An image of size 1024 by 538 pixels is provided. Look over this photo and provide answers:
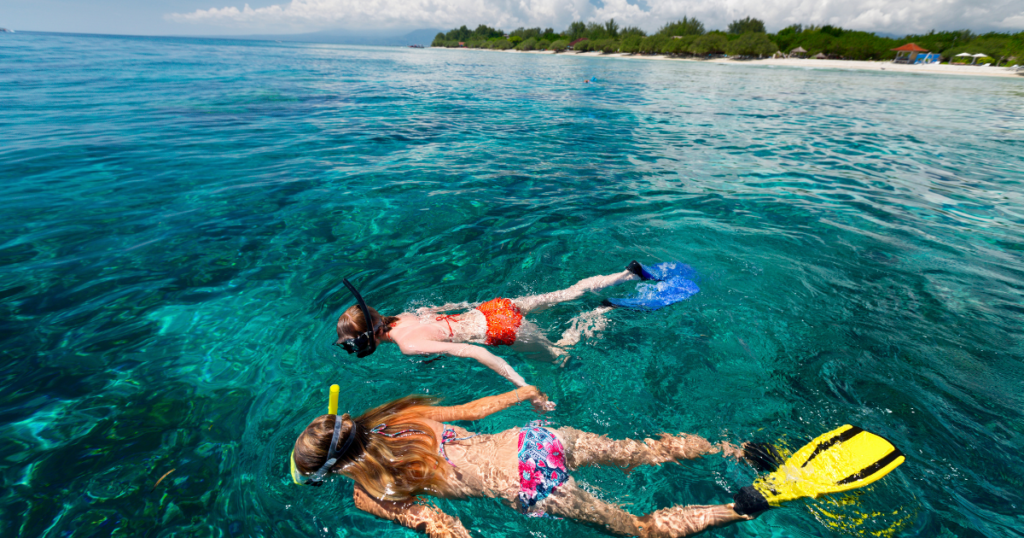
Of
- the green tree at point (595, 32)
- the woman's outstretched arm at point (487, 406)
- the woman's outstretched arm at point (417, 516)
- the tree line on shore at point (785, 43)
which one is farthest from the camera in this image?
the green tree at point (595, 32)

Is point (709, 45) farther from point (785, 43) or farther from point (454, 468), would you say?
point (454, 468)

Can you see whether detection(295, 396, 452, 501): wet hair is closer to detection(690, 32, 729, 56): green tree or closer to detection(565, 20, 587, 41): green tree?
detection(690, 32, 729, 56): green tree

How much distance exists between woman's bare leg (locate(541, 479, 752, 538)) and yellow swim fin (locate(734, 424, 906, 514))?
0.18 m

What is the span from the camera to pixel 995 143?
1409 centimetres

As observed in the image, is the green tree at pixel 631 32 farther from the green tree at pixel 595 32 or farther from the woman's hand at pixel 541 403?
the woman's hand at pixel 541 403

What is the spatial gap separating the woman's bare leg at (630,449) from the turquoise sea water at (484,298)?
0.15 metres

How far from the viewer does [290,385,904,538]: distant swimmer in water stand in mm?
2654

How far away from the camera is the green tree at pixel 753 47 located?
7788cm

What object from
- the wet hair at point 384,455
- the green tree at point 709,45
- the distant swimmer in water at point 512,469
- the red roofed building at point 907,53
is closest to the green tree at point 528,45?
the green tree at point 709,45

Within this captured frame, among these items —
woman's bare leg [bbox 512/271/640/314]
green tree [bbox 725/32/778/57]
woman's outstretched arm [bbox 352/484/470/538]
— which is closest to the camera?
woman's outstretched arm [bbox 352/484/470/538]

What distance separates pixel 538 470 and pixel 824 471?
6.80 feet

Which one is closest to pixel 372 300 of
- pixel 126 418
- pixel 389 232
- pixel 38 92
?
pixel 389 232

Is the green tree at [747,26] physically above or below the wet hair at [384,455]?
above

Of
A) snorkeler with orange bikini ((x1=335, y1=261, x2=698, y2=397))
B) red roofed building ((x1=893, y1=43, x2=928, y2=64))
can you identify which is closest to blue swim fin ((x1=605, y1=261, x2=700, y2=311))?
snorkeler with orange bikini ((x1=335, y1=261, x2=698, y2=397))
